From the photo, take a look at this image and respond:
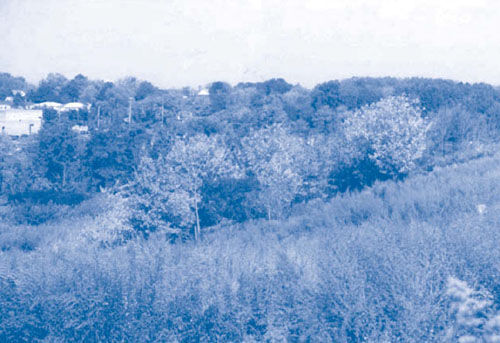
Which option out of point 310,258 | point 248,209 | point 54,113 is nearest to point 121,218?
point 248,209

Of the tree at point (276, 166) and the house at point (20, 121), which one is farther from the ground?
the house at point (20, 121)

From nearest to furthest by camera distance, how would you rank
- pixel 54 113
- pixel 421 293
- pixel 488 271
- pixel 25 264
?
pixel 421 293 < pixel 488 271 < pixel 25 264 < pixel 54 113

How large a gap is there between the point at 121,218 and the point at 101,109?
42547mm

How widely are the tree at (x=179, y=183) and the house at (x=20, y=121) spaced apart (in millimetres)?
44875

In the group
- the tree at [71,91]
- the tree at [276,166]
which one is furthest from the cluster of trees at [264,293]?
the tree at [71,91]

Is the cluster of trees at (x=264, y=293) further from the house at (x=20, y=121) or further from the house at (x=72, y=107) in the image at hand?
the house at (x=20, y=121)

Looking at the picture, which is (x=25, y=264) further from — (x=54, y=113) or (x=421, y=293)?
(x=54, y=113)

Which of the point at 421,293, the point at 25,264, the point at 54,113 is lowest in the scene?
the point at 25,264

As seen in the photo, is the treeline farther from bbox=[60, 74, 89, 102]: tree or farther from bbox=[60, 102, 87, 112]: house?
bbox=[60, 74, 89, 102]: tree

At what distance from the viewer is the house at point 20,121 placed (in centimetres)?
6216

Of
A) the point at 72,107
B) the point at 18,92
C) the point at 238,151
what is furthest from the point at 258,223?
the point at 18,92

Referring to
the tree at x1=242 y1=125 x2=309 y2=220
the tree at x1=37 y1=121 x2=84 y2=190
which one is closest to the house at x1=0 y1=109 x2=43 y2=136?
the tree at x1=37 y1=121 x2=84 y2=190

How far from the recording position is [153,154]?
122 feet

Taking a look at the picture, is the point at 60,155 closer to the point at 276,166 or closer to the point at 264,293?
the point at 276,166
